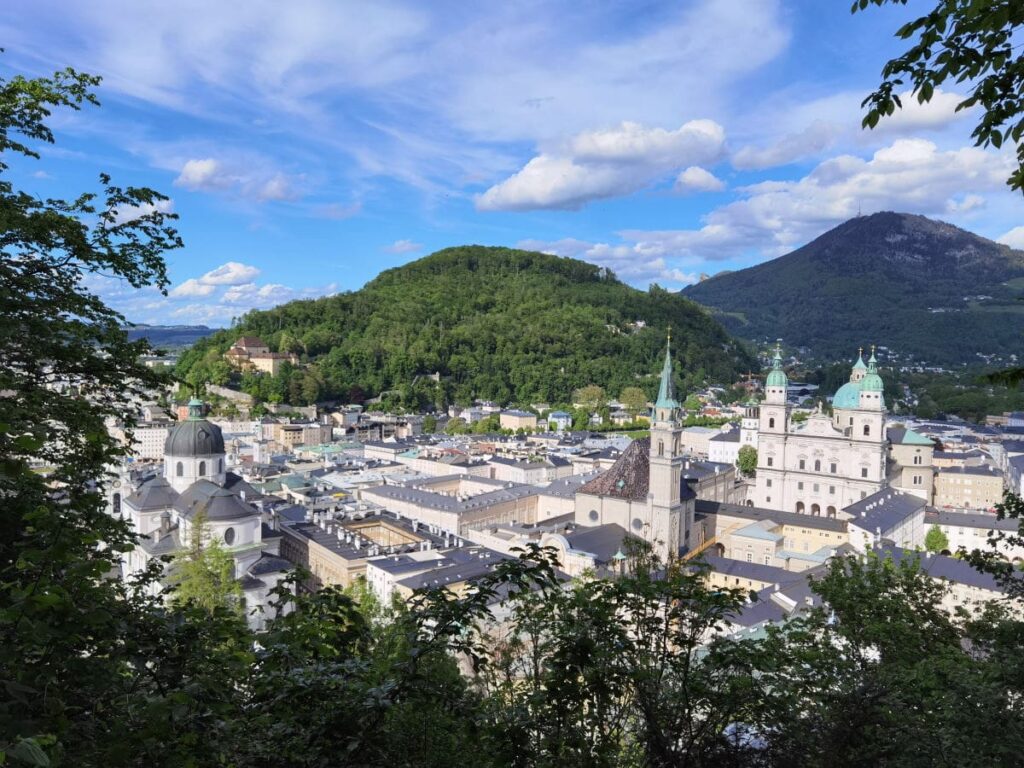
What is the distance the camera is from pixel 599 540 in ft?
116

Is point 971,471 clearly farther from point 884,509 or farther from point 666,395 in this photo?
point 666,395

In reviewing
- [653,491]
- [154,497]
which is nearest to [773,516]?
[653,491]

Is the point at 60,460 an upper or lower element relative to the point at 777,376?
lower

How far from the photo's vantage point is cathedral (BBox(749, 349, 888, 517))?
154 feet

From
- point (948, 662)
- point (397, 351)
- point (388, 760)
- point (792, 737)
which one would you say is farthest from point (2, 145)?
point (397, 351)

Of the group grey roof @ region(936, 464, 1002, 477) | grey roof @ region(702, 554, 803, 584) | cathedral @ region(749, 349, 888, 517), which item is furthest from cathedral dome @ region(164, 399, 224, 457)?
grey roof @ region(936, 464, 1002, 477)

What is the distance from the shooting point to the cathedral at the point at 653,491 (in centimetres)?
3725

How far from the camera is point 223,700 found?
14.8 ft

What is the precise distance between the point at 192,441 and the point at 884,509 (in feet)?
125

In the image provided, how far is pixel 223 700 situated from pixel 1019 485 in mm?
57756

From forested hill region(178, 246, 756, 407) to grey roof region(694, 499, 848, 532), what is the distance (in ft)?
215

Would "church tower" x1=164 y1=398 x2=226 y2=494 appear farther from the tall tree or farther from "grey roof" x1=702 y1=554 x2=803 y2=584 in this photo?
the tall tree

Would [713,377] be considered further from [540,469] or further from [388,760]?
[388,760]

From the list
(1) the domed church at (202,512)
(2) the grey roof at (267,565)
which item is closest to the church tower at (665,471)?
(2) the grey roof at (267,565)
